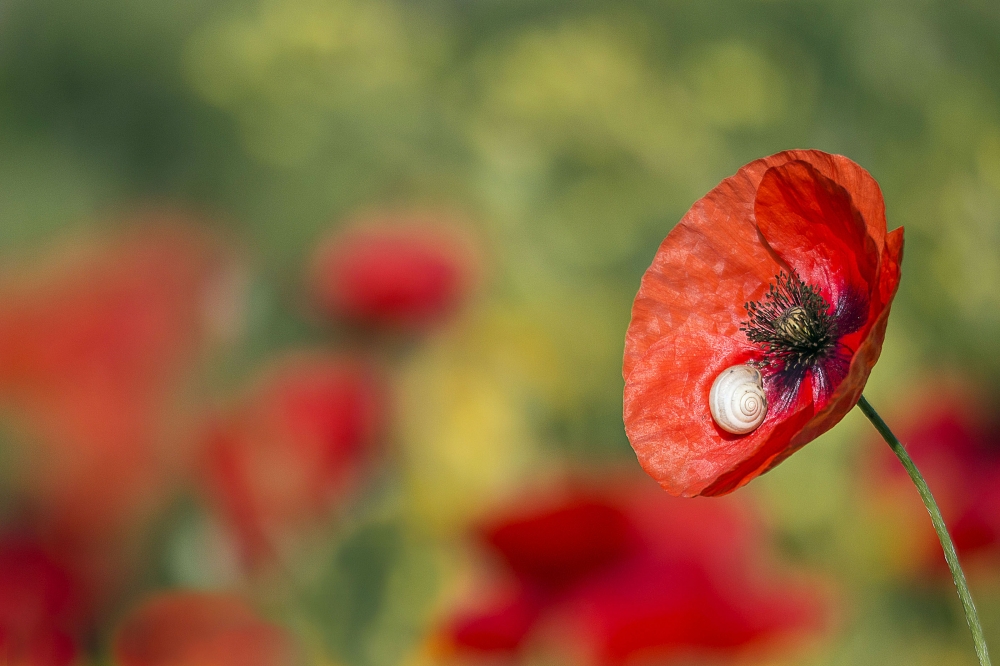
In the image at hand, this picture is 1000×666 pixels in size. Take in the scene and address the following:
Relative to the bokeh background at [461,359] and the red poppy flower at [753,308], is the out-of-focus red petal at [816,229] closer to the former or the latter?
the red poppy flower at [753,308]

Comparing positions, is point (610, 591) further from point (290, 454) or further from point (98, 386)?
point (98, 386)

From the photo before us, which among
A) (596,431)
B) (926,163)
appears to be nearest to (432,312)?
(596,431)

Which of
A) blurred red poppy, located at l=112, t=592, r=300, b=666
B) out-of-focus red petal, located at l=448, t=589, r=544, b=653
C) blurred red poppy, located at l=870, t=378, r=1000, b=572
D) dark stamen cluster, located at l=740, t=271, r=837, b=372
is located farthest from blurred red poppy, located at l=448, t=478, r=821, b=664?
dark stamen cluster, located at l=740, t=271, r=837, b=372

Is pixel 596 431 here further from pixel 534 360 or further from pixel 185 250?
pixel 185 250

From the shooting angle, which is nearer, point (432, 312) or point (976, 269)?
point (432, 312)

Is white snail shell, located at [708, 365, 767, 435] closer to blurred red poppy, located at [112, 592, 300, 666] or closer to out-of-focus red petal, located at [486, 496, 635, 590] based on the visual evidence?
out-of-focus red petal, located at [486, 496, 635, 590]

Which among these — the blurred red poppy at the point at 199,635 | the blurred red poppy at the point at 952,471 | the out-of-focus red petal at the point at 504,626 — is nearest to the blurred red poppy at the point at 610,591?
the out-of-focus red petal at the point at 504,626

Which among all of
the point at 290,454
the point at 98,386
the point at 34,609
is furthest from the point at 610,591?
the point at 98,386
